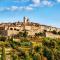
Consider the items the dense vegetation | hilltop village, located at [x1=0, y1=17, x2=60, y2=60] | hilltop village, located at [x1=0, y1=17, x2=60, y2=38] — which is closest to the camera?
hilltop village, located at [x1=0, y1=17, x2=60, y2=60]

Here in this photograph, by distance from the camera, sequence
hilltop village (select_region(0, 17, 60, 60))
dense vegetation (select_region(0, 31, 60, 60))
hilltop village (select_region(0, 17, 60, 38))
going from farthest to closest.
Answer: hilltop village (select_region(0, 17, 60, 38)), dense vegetation (select_region(0, 31, 60, 60)), hilltop village (select_region(0, 17, 60, 60))

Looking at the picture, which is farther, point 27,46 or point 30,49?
point 27,46

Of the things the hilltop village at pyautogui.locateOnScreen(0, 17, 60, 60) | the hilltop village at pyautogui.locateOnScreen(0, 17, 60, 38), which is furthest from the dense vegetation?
the hilltop village at pyautogui.locateOnScreen(0, 17, 60, 38)

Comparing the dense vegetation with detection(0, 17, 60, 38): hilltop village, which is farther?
detection(0, 17, 60, 38): hilltop village

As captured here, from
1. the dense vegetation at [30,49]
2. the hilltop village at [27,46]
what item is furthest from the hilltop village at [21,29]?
the dense vegetation at [30,49]

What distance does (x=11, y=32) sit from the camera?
4294 centimetres

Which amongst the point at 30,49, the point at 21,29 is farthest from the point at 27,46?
the point at 21,29

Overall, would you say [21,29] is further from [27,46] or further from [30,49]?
[30,49]

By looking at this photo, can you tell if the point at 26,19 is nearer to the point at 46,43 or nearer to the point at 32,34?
the point at 32,34

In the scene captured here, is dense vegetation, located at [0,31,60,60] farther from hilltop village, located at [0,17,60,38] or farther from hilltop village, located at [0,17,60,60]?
hilltop village, located at [0,17,60,38]

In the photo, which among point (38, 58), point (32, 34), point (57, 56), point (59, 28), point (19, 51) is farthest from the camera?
point (59, 28)

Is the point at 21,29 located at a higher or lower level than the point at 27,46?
higher

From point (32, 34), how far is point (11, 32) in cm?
431

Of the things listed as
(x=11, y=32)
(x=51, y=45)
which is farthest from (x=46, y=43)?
(x=11, y=32)
